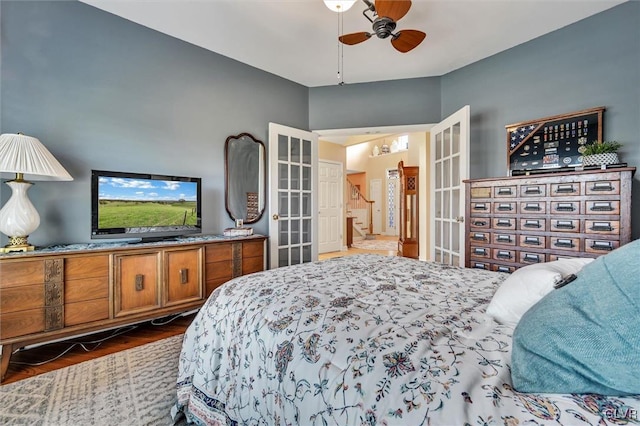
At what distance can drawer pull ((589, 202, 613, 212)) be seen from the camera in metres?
2.06

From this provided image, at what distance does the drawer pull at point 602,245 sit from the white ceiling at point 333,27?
205 centimetres

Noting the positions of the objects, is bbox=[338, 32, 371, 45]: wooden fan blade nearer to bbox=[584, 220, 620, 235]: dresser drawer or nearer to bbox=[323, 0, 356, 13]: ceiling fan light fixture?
bbox=[323, 0, 356, 13]: ceiling fan light fixture

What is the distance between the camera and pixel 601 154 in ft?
7.43

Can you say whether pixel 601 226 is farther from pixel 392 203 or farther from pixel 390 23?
pixel 392 203

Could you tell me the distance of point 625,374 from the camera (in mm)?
556

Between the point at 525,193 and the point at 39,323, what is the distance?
12.6 ft

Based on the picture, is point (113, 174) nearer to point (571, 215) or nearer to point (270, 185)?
point (270, 185)

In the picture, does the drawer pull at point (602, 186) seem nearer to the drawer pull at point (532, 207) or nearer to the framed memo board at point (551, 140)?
the drawer pull at point (532, 207)

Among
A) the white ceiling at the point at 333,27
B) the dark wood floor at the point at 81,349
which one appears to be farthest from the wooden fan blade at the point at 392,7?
the dark wood floor at the point at 81,349

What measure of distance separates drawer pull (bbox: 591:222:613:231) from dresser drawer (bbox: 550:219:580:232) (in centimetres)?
9

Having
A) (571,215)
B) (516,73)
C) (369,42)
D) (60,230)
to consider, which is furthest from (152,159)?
(516,73)

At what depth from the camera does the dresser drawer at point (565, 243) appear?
7.22 feet

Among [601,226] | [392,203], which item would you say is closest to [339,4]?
[601,226]

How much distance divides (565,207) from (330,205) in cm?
482
